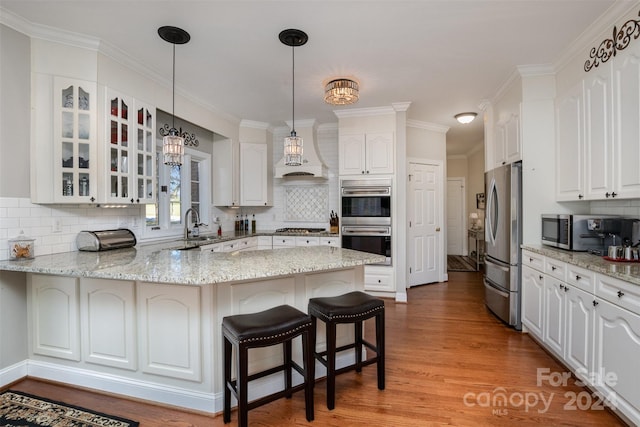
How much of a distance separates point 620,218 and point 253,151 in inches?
172

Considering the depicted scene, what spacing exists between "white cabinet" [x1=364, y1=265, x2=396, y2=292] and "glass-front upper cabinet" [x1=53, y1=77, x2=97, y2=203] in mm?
Answer: 3243

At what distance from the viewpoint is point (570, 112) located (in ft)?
8.98

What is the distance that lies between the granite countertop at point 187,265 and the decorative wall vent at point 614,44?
225 centimetres

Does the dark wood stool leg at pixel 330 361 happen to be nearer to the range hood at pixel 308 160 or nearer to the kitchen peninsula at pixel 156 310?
the kitchen peninsula at pixel 156 310

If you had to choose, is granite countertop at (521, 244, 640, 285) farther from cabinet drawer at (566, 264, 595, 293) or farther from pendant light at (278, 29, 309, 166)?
pendant light at (278, 29, 309, 166)

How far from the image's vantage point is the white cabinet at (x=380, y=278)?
420cm

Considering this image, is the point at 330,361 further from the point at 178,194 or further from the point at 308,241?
the point at 178,194

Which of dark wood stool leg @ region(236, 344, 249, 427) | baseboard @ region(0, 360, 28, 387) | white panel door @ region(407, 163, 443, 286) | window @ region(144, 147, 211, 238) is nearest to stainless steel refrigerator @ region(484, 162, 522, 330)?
white panel door @ region(407, 163, 443, 286)

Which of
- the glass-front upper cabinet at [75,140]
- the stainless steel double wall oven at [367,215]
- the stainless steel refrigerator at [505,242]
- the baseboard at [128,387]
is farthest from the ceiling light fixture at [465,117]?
the baseboard at [128,387]

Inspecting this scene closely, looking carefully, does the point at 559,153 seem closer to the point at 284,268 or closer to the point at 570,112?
the point at 570,112

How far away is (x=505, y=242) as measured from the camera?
10.6ft

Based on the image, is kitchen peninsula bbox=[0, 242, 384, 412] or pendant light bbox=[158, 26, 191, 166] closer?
kitchen peninsula bbox=[0, 242, 384, 412]

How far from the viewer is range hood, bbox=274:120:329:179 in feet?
15.4

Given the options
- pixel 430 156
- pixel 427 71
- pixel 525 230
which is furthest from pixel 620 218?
pixel 430 156
